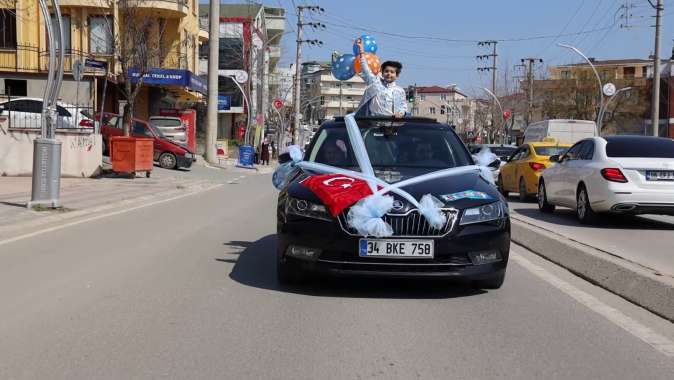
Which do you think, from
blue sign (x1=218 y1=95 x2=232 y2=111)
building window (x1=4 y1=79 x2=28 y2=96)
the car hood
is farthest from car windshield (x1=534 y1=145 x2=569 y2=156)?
blue sign (x1=218 y1=95 x2=232 y2=111)

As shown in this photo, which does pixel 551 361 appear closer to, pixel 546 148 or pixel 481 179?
pixel 481 179

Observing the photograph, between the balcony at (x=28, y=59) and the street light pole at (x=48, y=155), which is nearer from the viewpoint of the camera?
the street light pole at (x=48, y=155)

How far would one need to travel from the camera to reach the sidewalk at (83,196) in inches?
458

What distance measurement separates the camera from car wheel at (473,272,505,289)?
22.3 feet

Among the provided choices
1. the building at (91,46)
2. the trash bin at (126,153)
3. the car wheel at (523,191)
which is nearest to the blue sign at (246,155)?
the building at (91,46)

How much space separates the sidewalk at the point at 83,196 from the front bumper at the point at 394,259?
5.81 m

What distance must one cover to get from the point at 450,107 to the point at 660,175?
93.0 metres

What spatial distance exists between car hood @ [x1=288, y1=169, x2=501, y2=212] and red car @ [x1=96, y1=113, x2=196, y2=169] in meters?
22.3

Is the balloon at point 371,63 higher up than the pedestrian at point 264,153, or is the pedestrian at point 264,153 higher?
the balloon at point 371,63

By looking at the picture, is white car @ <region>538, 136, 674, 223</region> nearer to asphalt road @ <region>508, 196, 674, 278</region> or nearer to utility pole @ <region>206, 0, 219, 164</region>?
asphalt road @ <region>508, 196, 674, 278</region>

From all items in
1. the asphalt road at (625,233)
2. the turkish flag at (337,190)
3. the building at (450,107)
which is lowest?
the asphalt road at (625,233)

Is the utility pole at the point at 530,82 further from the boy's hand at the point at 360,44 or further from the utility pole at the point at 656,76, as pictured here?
Result: the boy's hand at the point at 360,44

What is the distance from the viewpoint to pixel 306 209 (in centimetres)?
631

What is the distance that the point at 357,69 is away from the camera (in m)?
13.4
